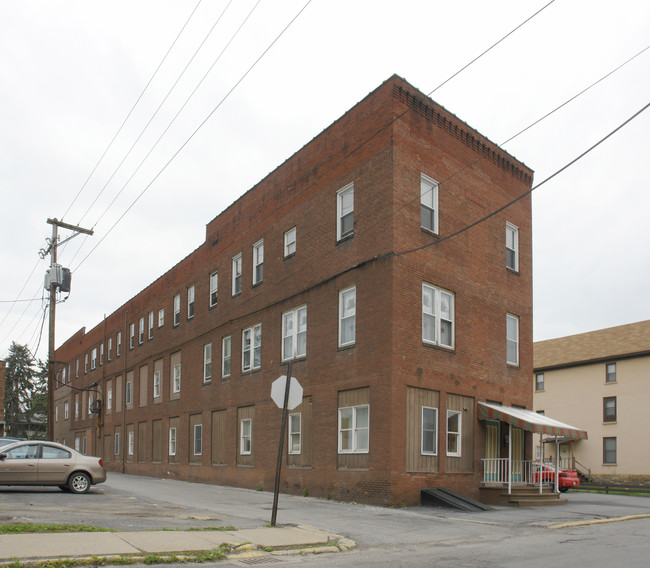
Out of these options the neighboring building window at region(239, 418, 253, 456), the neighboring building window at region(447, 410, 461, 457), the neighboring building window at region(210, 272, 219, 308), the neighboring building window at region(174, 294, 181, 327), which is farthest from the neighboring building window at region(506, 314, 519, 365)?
the neighboring building window at region(174, 294, 181, 327)

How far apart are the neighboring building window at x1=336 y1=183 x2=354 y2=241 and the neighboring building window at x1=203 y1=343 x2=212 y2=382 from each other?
1131cm

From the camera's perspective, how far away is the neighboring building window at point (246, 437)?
85.8 feet

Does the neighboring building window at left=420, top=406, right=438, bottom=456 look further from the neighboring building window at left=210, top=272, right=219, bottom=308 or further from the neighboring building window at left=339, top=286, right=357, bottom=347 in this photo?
the neighboring building window at left=210, top=272, right=219, bottom=308

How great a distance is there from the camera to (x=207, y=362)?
30906 mm

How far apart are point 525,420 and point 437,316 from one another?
3832 mm

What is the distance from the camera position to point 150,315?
3962cm

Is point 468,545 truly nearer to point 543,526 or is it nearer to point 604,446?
point 543,526

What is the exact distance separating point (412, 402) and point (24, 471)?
10.3 metres

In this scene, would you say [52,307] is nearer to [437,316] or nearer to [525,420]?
[437,316]

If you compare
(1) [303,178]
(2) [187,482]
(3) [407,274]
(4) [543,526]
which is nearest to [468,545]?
(4) [543,526]

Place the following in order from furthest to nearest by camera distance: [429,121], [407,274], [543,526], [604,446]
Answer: [604,446], [429,121], [407,274], [543,526]

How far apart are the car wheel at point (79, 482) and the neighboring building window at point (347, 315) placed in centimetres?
804

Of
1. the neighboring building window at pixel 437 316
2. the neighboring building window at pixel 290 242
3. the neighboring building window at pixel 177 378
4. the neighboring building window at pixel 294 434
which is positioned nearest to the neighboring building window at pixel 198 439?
the neighboring building window at pixel 177 378

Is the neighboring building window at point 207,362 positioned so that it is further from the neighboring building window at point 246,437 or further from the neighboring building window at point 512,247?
the neighboring building window at point 512,247
